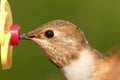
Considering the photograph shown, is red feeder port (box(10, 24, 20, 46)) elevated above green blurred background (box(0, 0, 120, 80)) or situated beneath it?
situated beneath

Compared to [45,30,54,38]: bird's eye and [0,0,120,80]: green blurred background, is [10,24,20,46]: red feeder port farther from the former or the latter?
[0,0,120,80]: green blurred background

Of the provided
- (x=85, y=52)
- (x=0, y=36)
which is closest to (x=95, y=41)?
(x=85, y=52)

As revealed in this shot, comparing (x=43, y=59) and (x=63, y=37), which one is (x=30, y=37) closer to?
(x=63, y=37)

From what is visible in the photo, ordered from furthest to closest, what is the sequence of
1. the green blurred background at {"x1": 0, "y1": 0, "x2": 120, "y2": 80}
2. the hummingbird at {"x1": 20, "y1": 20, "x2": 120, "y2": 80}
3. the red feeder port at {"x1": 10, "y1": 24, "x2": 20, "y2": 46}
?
1. the green blurred background at {"x1": 0, "y1": 0, "x2": 120, "y2": 80}
2. the hummingbird at {"x1": 20, "y1": 20, "x2": 120, "y2": 80}
3. the red feeder port at {"x1": 10, "y1": 24, "x2": 20, "y2": 46}

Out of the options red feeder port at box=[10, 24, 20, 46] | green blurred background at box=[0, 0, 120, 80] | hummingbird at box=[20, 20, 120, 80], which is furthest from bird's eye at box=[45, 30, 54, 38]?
green blurred background at box=[0, 0, 120, 80]

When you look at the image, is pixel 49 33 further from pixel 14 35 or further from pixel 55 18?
pixel 55 18

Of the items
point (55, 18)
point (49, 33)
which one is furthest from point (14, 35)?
point (55, 18)

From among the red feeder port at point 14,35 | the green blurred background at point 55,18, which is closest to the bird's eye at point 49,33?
the red feeder port at point 14,35

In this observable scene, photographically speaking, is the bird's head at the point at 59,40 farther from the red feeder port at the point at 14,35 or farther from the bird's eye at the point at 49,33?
the red feeder port at the point at 14,35
